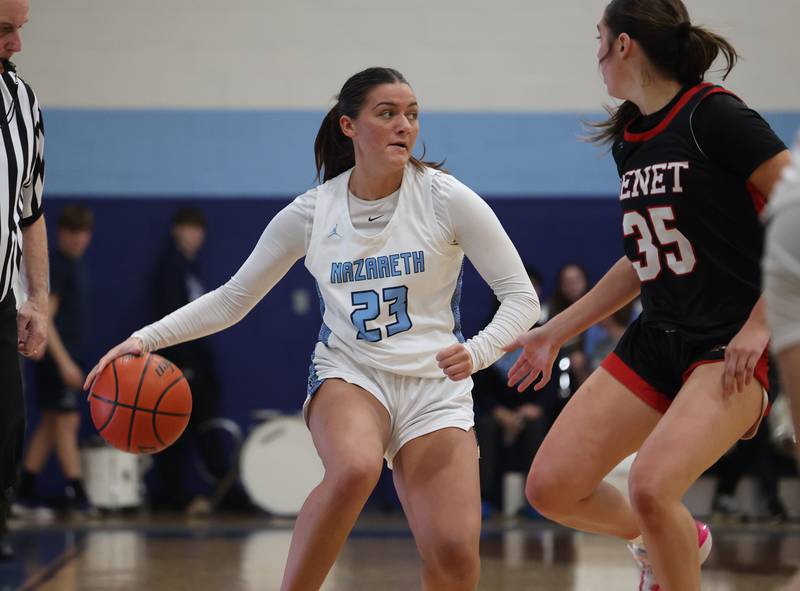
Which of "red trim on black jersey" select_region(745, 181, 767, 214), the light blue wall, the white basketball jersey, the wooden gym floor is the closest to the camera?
"red trim on black jersey" select_region(745, 181, 767, 214)

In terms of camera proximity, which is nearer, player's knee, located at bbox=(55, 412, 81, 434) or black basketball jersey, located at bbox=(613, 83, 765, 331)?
black basketball jersey, located at bbox=(613, 83, 765, 331)

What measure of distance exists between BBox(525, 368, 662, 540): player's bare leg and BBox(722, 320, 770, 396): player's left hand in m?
0.36

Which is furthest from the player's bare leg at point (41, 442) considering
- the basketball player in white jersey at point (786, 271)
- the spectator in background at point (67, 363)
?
the basketball player in white jersey at point (786, 271)

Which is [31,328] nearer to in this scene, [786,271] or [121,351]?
[121,351]

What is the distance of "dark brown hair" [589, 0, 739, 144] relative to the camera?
3.80 metres

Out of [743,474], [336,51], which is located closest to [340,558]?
[743,474]

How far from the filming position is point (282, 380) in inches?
392

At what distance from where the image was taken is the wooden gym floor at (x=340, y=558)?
6.18 metres

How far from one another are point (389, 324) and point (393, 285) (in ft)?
0.43

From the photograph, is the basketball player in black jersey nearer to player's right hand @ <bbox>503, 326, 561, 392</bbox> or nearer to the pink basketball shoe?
player's right hand @ <bbox>503, 326, 561, 392</bbox>

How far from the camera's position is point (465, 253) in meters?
4.16

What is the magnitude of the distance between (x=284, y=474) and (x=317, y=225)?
5282 mm

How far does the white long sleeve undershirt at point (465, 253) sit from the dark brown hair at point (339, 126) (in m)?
0.26

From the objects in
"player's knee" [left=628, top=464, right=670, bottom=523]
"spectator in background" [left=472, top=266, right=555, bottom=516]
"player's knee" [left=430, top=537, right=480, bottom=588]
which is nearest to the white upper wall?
"spectator in background" [left=472, top=266, right=555, bottom=516]
